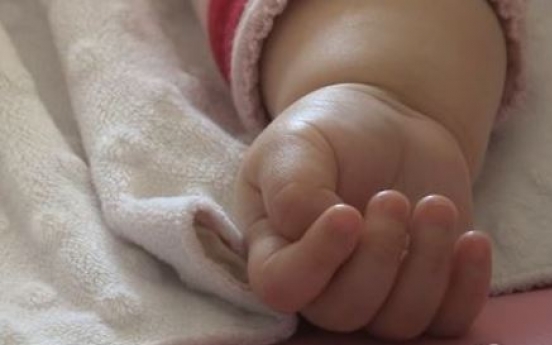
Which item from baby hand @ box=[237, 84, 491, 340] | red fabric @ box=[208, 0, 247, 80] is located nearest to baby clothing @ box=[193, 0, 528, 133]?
red fabric @ box=[208, 0, 247, 80]

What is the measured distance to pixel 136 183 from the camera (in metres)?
0.73

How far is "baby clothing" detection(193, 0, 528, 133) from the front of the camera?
75cm

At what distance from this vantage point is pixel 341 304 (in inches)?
23.1

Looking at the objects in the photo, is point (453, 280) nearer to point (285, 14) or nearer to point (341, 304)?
point (341, 304)

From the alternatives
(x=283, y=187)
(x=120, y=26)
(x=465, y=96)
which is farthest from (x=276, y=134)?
(x=120, y=26)

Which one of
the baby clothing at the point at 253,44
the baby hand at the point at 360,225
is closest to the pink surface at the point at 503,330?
the baby hand at the point at 360,225

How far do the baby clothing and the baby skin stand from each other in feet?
0.14

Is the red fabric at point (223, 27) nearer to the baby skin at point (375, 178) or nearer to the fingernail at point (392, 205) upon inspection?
the baby skin at point (375, 178)

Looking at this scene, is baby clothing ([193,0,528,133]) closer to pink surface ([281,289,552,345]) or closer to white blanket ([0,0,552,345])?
white blanket ([0,0,552,345])

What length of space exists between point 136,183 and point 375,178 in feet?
0.61

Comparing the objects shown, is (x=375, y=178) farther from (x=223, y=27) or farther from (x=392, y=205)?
(x=223, y=27)

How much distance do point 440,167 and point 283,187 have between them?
10 centimetres

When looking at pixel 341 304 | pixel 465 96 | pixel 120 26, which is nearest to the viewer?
pixel 341 304

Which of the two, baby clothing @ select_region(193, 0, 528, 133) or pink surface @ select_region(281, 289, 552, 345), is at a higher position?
baby clothing @ select_region(193, 0, 528, 133)
